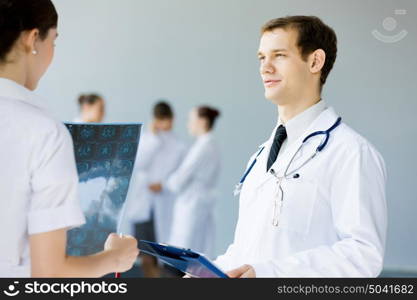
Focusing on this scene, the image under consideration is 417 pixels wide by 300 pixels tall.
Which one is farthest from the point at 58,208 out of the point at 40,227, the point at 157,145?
the point at 157,145

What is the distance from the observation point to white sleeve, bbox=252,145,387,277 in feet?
5.24

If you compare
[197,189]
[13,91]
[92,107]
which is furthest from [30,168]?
[197,189]

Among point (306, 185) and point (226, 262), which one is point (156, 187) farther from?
point (306, 185)

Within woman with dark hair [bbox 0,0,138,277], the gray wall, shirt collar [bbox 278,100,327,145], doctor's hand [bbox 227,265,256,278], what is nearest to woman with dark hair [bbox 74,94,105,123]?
the gray wall

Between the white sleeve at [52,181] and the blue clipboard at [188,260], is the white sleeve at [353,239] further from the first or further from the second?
the white sleeve at [52,181]

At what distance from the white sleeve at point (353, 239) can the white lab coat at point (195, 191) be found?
4.08 metres

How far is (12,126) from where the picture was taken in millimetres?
1223

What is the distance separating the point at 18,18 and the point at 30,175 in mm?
300

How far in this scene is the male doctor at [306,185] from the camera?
1.61 metres

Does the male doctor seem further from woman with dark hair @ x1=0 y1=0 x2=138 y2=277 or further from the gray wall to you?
the gray wall

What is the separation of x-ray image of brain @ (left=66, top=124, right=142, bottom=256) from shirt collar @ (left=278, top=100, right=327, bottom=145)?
55 cm

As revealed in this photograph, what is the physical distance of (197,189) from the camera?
580 centimetres

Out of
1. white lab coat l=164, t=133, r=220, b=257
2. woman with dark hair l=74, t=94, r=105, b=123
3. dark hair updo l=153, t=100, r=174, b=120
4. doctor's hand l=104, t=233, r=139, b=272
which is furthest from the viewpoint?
dark hair updo l=153, t=100, r=174, b=120

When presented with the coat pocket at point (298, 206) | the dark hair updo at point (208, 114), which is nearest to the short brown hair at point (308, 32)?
the coat pocket at point (298, 206)
